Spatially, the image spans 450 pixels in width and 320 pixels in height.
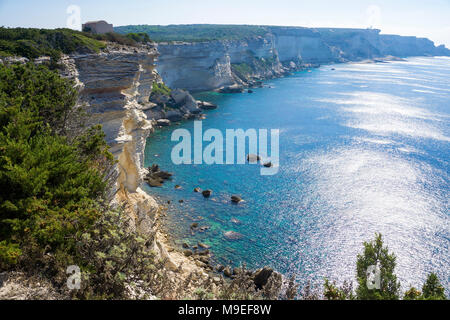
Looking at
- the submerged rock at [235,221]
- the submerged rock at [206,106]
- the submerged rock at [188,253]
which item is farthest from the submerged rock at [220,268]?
the submerged rock at [206,106]

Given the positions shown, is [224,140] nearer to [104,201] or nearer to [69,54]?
[69,54]

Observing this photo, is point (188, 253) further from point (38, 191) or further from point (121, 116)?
point (38, 191)

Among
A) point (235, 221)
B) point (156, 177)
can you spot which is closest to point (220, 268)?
point (235, 221)

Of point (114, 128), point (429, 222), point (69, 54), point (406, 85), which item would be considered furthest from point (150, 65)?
point (406, 85)

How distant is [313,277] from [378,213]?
47.2 feet

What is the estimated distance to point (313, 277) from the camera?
26.8 meters

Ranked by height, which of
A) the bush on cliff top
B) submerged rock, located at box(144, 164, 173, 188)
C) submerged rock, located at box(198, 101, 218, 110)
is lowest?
submerged rock, located at box(144, 164, 173, 188)

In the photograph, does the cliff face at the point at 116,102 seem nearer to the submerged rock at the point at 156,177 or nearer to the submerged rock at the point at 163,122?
the submerged rock at the point at 156,177

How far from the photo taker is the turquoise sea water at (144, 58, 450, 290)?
29.5 metres

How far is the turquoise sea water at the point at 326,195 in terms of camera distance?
29.5 metres

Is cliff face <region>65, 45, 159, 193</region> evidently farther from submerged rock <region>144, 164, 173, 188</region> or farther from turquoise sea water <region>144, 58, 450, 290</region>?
submerged rock <region>144, 164, 173, 188</region>

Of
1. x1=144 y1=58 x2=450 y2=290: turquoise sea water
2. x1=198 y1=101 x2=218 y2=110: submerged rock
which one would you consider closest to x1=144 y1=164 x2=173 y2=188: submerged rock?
x1=144 y1=58 x2=450 y2=290: turquoise sea water

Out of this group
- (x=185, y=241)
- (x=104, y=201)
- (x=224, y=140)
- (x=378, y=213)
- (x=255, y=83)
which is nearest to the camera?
(x=104, y=201)

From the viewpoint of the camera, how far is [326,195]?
39.6m
